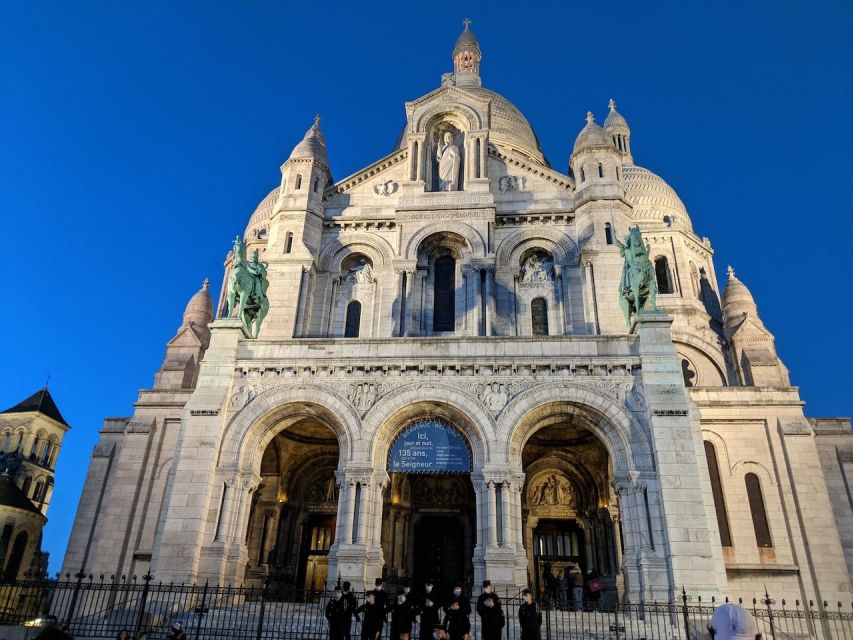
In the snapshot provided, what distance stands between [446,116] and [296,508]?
18.8 meters

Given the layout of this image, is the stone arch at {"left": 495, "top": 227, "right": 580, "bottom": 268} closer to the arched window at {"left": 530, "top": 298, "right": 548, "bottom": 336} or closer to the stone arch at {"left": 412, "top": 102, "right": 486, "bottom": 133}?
the arched window at {"left": 530, "top": 298, "right": 548, "bottom": 336}

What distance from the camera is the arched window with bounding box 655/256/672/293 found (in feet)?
125

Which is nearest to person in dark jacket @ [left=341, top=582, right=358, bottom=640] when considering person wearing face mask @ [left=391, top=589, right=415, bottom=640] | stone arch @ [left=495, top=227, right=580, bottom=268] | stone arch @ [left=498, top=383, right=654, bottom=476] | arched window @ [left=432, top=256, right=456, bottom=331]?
person wearing face mask @ [left=391, top=589, right=415, bottom=640]

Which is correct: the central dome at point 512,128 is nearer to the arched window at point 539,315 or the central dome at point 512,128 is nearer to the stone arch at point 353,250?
the stone arch at point 353,250

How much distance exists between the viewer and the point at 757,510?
2530cm

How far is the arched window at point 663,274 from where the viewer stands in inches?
1500

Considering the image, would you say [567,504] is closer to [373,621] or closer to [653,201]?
[373,621]

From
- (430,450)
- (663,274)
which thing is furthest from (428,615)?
(663,274)

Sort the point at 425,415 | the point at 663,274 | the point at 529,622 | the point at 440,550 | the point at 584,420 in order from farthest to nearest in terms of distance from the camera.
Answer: the point at 663,274 → the point at 440,550 → the point at 425,415 → the point at 584,420 → the point at 529,622

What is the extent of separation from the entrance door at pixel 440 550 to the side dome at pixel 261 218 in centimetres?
2363

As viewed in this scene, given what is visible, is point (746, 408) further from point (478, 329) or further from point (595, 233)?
point (478, 329)

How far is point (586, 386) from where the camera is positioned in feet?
65.0

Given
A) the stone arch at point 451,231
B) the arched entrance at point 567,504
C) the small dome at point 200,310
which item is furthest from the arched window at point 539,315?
the small dome at point 200,310

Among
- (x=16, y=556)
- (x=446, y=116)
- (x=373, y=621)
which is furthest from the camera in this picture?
(x=16, y=556)
